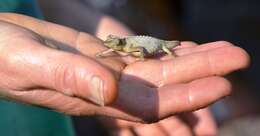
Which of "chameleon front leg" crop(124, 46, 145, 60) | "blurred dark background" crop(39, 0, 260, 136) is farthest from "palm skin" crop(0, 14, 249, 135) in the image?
"blurred dark background" crop(39, 0, 260, 136)

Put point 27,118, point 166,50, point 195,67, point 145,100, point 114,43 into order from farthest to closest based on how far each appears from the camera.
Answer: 1. point 166,50
2. point 114,43
3. point 27,118
4. point 195,67
5. point 145,100

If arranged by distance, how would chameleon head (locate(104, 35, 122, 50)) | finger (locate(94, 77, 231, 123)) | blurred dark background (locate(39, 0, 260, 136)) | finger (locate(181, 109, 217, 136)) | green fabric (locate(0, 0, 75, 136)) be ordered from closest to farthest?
finger (locate(94, 77, 231, 123))
green fabric (locate(0, 0, 75, 136))
chameleon head (locate(104, 35, 122, 50))
finger (locate(181, 109, 217, 136))
blurred dark background (locate(39, 0, 260, 136))

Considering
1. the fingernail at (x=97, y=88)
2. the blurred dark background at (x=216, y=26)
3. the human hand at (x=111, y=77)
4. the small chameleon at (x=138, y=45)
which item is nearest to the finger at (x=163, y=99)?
the human hand at (x=111, y=77)

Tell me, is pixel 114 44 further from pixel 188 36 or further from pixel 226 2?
pixel 226 2

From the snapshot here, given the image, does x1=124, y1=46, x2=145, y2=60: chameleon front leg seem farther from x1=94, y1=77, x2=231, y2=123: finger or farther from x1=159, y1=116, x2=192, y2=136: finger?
x1=94, y1=77, x2=231, y2=123: finger

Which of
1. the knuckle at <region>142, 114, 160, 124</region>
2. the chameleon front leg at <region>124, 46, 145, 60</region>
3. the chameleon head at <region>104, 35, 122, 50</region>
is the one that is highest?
the chameleon head at <region>104, 35, 122, 50</region>

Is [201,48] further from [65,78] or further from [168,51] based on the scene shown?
[65,78]

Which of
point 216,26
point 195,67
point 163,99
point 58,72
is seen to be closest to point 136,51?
point 195,67
